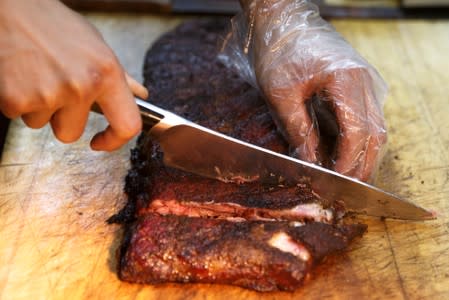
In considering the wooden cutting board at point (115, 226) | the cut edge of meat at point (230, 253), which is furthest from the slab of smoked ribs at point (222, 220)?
the wooden cutting board at point (115, 226)

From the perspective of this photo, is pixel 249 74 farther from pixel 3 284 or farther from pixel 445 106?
pixel 3 284

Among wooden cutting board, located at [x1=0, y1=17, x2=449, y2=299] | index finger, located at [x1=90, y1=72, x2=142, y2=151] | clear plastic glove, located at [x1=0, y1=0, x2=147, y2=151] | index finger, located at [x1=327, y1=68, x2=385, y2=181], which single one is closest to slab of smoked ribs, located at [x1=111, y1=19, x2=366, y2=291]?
wooden cutting board, located at [x1=0, y1=17, x2=449, y2=299]

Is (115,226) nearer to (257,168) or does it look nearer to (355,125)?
(257,168)

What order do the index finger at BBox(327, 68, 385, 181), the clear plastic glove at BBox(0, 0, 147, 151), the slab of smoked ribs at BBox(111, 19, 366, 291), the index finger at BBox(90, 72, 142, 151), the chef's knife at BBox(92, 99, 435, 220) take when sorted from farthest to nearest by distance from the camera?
the index finger at BBox(327, 68, 385, 181) → the chef's knife at BBox(92, 99, 435, 220) → the slab of smoked ribs at BBox(111, 19, 366, 291) → the index finger at BBox(90, 72, 142, 151) → the clear plastic glove at BBox(0, 0, 147, 151)

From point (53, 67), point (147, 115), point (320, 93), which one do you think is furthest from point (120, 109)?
point (320, 93)

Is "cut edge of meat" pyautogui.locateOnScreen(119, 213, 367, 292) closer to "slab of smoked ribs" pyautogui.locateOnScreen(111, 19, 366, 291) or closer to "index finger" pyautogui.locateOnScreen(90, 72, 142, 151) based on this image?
"slab of smoked ribs" pyautogui.locateOnScreen(111, 19, 366, 291)

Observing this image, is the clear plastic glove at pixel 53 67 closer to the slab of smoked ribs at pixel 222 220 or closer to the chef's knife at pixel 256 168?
the chef's knife at pixel 256 168

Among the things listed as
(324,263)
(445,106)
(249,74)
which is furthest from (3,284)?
(445,106)
